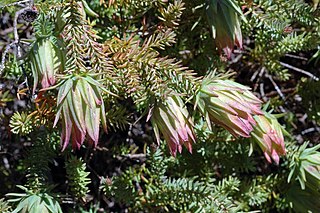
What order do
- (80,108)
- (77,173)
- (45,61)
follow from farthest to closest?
(77,173)
(45,61)
(80,108)

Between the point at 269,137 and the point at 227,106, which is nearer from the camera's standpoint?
the point at 227,106

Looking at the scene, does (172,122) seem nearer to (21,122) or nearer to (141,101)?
(141,101)

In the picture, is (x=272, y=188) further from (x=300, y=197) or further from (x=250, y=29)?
(x=250, y=29)

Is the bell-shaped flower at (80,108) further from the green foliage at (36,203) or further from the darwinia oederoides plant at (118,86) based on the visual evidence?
the green foliage at (36,203)

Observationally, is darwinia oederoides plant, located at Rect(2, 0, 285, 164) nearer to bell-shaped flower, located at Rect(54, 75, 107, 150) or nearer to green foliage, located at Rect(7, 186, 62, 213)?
bell-shaped flower, located at Rect(54, 75, 107, 150)

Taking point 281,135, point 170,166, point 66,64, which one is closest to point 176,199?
point 170,166

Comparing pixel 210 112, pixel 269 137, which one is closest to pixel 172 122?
pixel 210 112
